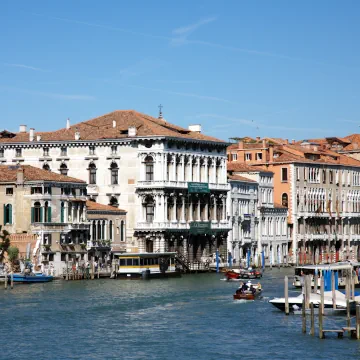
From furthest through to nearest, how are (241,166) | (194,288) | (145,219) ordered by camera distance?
(241,166), (145,219), (194,288)

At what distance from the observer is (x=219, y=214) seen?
84688mm

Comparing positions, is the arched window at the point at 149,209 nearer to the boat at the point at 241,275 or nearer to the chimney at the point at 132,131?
the chimney at the point at 132,131

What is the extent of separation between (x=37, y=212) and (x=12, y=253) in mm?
2990

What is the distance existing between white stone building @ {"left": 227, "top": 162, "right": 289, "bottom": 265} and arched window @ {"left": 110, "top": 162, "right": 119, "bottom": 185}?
31.3 ft

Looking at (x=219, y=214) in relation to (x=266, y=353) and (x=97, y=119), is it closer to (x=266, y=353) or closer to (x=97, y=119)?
(x=97, y=119)

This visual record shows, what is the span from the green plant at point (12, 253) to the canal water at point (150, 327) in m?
5.69

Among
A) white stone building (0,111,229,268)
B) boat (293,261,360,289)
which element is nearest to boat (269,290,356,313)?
boat (293,261,360,289)

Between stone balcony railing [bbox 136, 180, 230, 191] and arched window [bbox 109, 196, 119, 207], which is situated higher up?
stone balcony railing [bbox 136, 180, 230, 191]

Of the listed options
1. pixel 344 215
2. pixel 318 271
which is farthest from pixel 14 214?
pixel 344 215

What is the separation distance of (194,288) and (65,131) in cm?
2422

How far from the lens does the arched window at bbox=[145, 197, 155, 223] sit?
79.6m

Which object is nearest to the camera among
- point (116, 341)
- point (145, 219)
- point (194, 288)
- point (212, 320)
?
point (116, 341)

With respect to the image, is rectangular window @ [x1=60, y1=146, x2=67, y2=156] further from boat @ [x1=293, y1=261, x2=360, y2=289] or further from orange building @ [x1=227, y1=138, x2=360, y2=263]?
boat @ [x1=293, y1=261, x2=360, y2=289]

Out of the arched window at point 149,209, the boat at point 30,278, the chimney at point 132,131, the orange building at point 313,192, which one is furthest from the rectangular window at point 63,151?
the orange building at point 313,192
